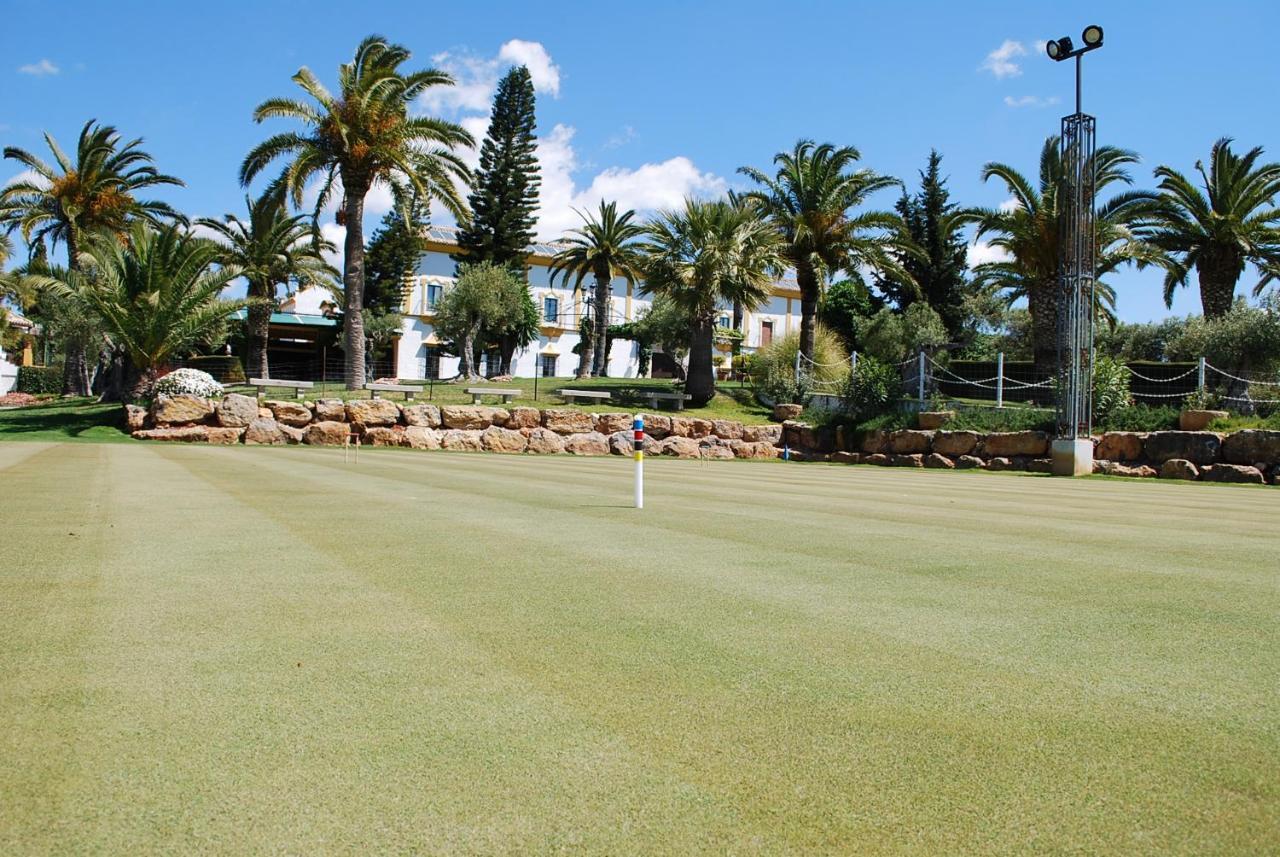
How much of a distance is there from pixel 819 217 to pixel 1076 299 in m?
13.8

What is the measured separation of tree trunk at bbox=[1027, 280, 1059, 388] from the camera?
3027 cm

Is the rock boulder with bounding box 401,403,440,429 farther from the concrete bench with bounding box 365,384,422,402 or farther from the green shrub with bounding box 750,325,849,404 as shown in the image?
the green shrub with bounding box 750,325,849,404

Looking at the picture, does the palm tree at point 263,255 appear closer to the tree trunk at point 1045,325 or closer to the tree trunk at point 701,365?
the tree trunk at point 701,365

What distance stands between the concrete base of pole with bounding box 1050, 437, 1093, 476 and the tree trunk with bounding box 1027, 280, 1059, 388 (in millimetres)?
8545

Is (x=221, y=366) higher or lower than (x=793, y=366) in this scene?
higher

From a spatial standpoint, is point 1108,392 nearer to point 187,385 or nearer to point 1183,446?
point 1183,446

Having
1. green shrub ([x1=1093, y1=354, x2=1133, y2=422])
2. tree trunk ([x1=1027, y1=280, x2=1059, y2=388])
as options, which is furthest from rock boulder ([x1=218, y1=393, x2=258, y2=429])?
tree trunk ([x1=1027, y1=280, x2=1059, y2=388])

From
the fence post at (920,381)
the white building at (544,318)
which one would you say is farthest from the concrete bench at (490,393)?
the white building at (544,318)

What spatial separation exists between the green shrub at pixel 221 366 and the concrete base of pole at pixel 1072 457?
36285 millimetres

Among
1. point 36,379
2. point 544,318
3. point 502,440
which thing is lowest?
point 502,440

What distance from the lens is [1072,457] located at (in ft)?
71.4

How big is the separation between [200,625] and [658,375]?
65243mm

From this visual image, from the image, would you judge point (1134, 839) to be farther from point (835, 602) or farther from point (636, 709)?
point (835, 602)

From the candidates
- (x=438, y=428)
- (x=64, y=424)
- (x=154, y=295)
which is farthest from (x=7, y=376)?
(x=438, y=428)
